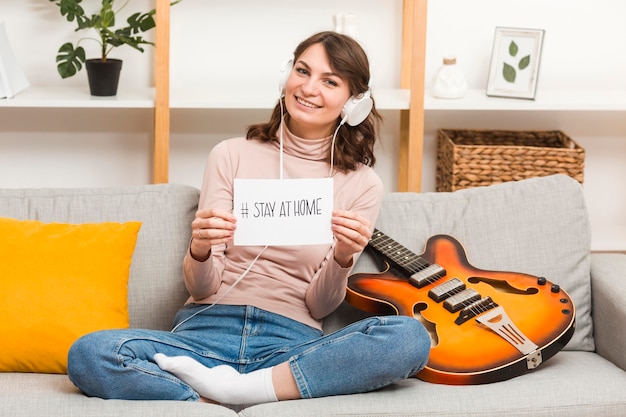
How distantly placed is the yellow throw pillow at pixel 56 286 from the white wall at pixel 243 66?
3.34 feet

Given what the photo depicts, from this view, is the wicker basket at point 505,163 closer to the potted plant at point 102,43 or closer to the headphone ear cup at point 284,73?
the headphone ear cup at point 284,73

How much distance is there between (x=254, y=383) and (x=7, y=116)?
1665mm

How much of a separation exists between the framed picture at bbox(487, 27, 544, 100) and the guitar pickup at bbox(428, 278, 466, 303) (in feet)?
3.36

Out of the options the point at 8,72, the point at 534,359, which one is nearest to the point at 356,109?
the point at 534,359

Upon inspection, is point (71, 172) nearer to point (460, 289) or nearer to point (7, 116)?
point (7, 116)

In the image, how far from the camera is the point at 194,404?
1.85m

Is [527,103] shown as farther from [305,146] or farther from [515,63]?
[305,146]

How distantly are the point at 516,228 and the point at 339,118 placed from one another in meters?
0.53

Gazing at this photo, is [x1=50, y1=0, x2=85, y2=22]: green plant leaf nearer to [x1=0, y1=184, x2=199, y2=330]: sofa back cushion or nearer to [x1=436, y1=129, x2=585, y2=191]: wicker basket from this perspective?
[x1=0, y1=184, x2=199, y2=330]: sofa back cushion

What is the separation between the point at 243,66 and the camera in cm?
318

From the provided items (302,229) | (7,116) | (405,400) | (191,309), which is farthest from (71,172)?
(405,400)

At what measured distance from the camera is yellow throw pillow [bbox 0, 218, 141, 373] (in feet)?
6.75

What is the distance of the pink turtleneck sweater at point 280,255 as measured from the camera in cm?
214

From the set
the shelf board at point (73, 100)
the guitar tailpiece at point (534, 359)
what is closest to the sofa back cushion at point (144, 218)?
the shelf board at point (73, 100)
